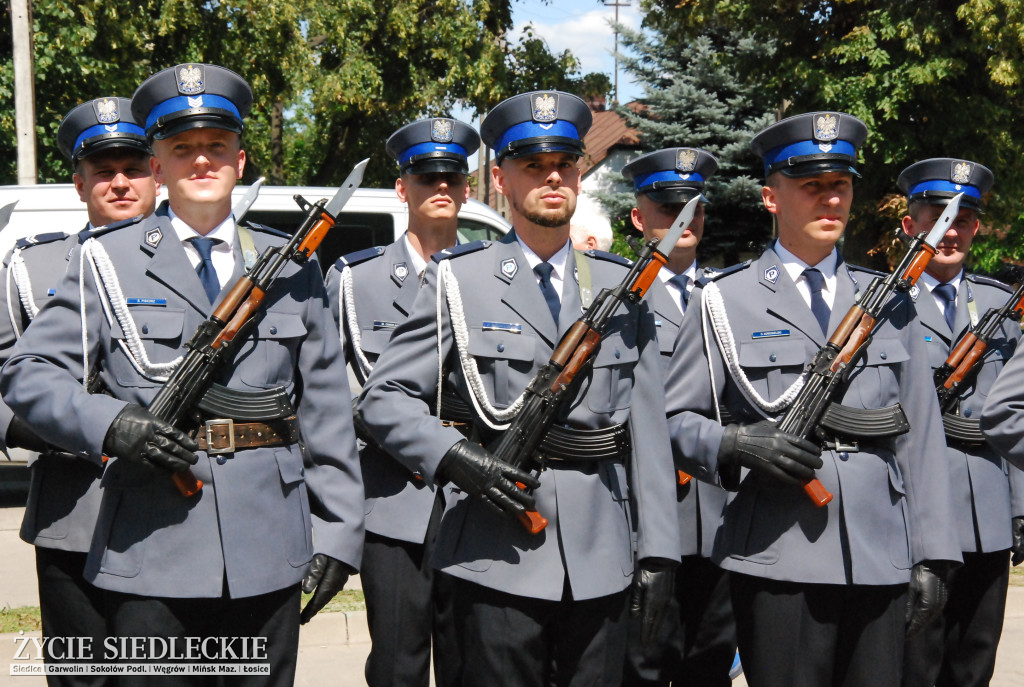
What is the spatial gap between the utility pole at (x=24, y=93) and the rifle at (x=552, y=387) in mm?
9490

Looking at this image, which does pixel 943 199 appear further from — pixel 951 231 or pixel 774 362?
A: pixel 774 362

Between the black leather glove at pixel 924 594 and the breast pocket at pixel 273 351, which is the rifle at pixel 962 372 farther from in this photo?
the breast pocket at pixel 273 351

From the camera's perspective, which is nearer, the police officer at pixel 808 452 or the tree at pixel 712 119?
the police officer at pixel 808 452

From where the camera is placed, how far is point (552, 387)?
11.4 feet

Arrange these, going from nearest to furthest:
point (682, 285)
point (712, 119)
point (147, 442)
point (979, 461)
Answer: point (147, 442)
point (979, 461)
point (682, 285)
point (712, 119)

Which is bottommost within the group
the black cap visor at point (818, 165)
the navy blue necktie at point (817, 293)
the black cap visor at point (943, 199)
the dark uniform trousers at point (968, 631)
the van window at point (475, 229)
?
the dark uniform trousers at point (968, 631)

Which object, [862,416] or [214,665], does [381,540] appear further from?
[862,416]

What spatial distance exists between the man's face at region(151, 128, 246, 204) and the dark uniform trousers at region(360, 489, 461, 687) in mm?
1563

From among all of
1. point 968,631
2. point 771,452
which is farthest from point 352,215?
point 771,452

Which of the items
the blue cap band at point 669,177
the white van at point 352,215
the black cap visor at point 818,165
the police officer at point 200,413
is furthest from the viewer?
the white van at point 352,215

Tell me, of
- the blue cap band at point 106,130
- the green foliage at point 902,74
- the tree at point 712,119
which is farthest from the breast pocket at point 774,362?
the tree at point 712,119

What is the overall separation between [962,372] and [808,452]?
5.18 feet

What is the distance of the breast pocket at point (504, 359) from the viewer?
3.59m

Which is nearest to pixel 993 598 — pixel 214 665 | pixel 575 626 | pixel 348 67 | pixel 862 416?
pixel 862 416
